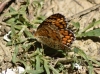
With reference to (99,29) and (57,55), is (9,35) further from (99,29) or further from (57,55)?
(99,29)

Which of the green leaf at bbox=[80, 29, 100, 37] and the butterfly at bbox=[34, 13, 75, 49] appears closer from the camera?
the butterfly at bbox=[34, 13, 75, 49]

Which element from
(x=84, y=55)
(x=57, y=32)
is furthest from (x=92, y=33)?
(x=57, y=32)

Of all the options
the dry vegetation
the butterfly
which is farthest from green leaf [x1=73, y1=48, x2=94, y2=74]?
the butterfly

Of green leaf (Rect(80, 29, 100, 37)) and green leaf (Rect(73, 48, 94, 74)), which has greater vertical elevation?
green leaf (Rect(80, 29, 100, 37))

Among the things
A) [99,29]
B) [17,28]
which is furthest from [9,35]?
[99,29]

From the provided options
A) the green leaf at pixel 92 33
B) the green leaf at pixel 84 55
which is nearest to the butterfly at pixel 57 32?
the green leaf at pixel 84 55

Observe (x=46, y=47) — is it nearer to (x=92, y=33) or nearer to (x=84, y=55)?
(x=84, y=55)

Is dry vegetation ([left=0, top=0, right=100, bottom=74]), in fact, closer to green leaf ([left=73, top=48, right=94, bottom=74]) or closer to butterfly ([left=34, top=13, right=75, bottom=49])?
green leaf ([left=73, top=48, right=94, bottom=74])
